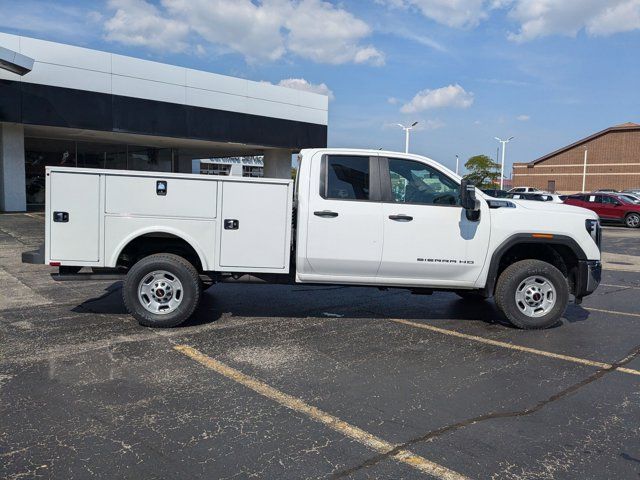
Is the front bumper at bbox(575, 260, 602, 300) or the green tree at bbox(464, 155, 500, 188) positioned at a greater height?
the green tree at bbox(464, 155, 500, 188)

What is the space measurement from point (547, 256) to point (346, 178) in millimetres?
2858

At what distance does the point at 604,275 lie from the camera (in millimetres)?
11516

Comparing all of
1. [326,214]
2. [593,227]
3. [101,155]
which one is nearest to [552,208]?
[593,227]

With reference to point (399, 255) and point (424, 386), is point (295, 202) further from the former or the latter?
point (424, 386)

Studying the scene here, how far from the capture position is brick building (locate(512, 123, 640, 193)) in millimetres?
73500

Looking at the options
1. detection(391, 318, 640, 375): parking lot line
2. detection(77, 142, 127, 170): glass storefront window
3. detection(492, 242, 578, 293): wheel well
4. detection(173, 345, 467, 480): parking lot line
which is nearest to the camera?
detection(173, 345, 467, 480): parking lot line

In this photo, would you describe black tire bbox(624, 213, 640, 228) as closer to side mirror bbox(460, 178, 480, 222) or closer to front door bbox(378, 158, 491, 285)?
front door bbox(378, 158, 491, 285)

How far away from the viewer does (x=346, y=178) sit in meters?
6.38

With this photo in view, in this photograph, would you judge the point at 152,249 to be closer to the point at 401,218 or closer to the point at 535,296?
the point at 401,218

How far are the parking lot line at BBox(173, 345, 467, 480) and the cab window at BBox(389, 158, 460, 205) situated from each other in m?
2.84

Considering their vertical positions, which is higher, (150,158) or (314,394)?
(150,158)

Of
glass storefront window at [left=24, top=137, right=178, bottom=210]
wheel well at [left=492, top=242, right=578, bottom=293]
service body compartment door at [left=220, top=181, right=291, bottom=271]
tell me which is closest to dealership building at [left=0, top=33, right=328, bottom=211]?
glass storefront window at [left=24, top=137, right=178, bottom=210]

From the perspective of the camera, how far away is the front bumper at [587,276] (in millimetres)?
6516

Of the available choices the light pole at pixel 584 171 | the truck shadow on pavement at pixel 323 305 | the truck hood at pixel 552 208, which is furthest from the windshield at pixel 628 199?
the light pole at pixel 584 171
